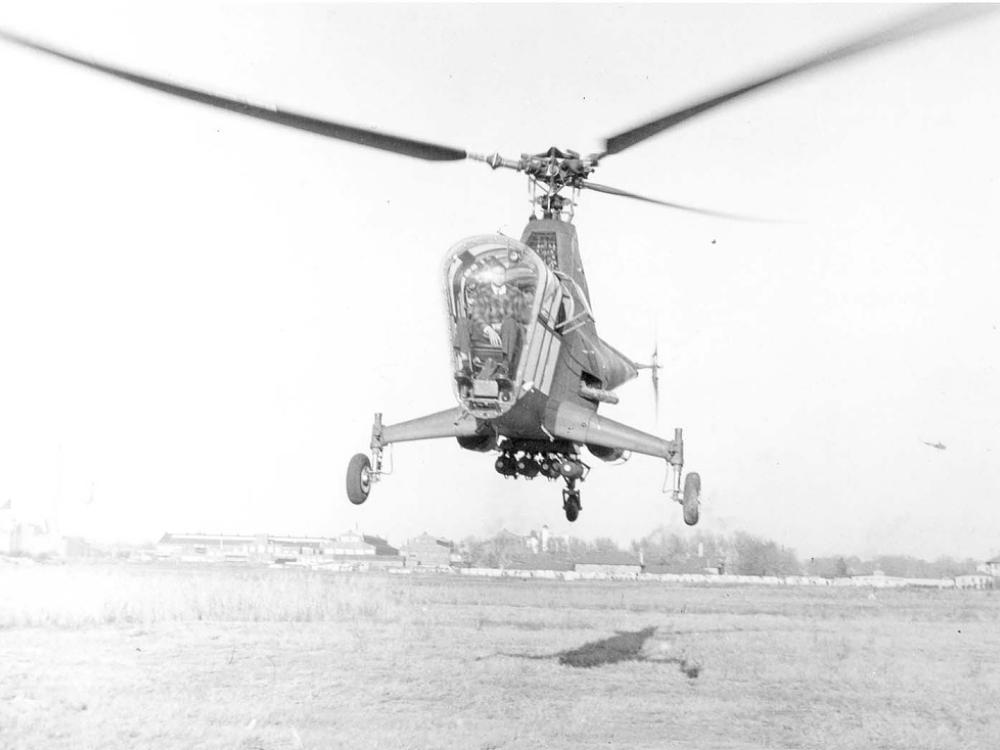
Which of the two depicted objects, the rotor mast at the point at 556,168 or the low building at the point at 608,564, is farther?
the low building at the point at 608,564

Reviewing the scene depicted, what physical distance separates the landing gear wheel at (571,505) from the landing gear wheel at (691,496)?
8.43 feet

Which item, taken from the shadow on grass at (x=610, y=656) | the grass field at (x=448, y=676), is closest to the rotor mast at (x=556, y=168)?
the grass field at (x=448, y=676)

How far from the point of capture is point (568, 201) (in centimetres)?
1625

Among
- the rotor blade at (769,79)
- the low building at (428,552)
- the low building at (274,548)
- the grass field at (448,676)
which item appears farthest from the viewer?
the low building at (274,548)

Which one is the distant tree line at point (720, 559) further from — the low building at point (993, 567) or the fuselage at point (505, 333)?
the fuselage at point (505, 333)

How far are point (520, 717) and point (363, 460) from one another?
567 centimetres

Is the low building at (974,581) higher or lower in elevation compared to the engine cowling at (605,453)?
lower

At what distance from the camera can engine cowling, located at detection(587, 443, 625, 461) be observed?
15.9m

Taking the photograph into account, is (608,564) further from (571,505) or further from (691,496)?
(691,496)

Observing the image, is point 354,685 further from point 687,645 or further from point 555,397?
point 687,645

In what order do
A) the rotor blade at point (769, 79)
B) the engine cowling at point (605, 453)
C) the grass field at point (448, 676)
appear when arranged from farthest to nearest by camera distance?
the engine cowling at point (605, 453)
the grass field at point (448, 676)
the rotor blade at point (769, 79)

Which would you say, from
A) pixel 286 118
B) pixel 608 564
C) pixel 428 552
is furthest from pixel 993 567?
pixel 286 118

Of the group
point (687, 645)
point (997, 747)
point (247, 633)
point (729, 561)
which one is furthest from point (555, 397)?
point (729, 561)

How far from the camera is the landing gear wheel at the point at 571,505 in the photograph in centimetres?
1672
